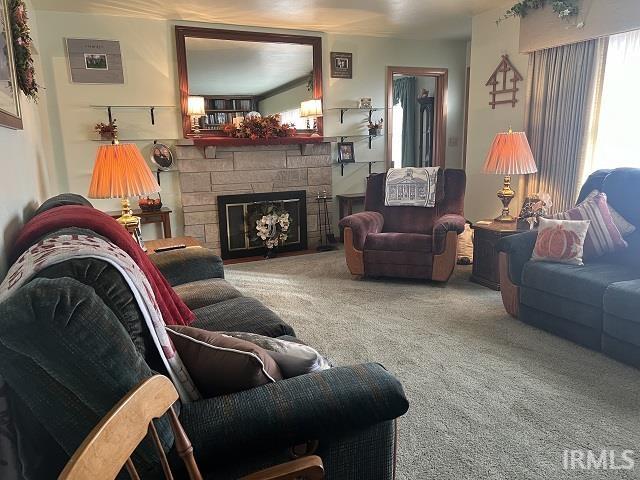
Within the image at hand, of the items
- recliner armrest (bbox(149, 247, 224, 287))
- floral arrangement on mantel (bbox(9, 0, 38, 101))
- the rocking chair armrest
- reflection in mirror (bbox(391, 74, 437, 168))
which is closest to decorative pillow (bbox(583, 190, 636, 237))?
recliner armrest (bbox(149, 247, 224, 287))

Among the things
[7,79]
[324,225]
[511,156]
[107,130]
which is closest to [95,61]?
[107,130]

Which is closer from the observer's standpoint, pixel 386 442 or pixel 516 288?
pixel 386 442

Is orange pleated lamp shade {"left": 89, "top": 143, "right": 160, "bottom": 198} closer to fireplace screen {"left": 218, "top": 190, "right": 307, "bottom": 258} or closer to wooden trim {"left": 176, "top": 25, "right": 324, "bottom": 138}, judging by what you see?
wooden trim {"left": 176, "top": 25, "right": 324, "bottom": 138}

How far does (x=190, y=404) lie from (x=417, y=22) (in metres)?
4.87

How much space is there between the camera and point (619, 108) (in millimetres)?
3475

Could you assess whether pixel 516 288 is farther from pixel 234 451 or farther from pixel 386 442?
pixel 234 451

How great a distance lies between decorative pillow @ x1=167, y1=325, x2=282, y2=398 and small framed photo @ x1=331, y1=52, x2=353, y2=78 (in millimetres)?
4661

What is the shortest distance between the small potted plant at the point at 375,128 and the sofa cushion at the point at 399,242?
200 cm

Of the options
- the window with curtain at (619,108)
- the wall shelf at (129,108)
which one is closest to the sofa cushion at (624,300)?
the window with curtain at (619,108)

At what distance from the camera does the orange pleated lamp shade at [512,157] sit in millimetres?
3586

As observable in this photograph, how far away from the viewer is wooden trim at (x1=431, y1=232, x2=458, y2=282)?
370 cm

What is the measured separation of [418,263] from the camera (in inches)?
151

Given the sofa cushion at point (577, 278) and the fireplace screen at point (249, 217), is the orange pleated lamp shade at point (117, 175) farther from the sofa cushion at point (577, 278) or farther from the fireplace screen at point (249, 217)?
the sofa cushion at point (577, 278)

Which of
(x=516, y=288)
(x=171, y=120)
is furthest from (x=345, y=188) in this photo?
(x=516, y=288)
